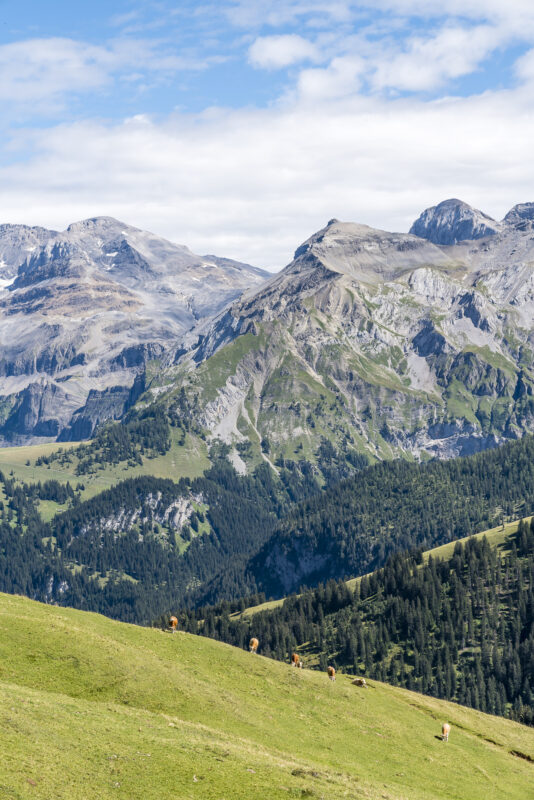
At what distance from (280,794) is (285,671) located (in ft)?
128

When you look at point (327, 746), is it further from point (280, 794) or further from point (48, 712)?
point (48, 712)

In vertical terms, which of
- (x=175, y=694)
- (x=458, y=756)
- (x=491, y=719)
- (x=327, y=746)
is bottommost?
(x=491, y=719)

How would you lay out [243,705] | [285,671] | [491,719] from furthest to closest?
[491,719], [285,671], [243,705]

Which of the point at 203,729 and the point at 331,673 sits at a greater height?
the point at 203,729

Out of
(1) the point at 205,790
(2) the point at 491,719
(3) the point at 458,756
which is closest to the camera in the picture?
(1) the point at 205,790

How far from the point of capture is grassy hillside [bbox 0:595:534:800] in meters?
53.5

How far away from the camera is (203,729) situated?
67.9 meters

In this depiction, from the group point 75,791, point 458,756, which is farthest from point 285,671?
point 75,791

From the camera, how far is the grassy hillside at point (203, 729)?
175 ft

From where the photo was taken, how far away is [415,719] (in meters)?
96.1

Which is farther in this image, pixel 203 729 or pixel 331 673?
pixel 331 673

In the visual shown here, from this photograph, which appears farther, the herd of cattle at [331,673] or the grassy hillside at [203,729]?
the herd of cattle at [331,673]

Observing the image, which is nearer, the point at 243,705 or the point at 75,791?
the point at 75,791

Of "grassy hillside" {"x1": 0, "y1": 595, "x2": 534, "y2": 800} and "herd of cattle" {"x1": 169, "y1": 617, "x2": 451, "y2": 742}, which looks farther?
"herd of cattle" {"x1": 169, "y1": 617, "x2": 451, "y2": 742}
